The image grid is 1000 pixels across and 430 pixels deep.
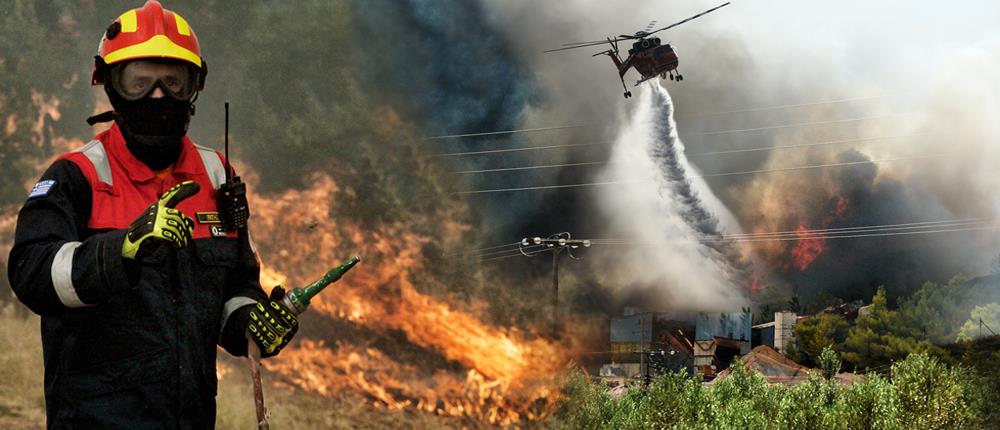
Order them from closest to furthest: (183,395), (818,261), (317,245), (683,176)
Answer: (183,395)
(317,245)
(683,176)
(818,261)

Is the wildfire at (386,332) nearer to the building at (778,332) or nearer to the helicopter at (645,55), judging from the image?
the helicopter at (645,55)

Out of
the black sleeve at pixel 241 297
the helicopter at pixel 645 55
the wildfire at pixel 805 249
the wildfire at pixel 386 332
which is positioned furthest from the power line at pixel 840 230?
the black sleeve at pixel 241 297

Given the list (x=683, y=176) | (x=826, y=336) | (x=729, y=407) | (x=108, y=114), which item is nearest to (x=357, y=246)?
(x=108, y=114)

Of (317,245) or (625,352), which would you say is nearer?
(317,245)

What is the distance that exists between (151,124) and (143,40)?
512 mm

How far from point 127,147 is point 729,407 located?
4381 cm

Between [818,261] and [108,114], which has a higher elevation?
[818,261]

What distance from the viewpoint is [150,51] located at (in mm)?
5910

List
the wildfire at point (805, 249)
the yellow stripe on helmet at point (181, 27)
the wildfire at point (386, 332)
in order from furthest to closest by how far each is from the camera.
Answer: the wildfire at point (805, 249)
the wildfire at point (386, 332)
the yellow stripe on helmet at point (181, 27)

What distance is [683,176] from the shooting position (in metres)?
44.7

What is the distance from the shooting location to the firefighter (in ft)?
17.4

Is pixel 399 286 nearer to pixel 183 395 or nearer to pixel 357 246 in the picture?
pixel 357 246

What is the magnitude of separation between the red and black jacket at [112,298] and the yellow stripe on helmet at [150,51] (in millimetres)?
477

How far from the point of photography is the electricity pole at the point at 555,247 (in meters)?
32.1
